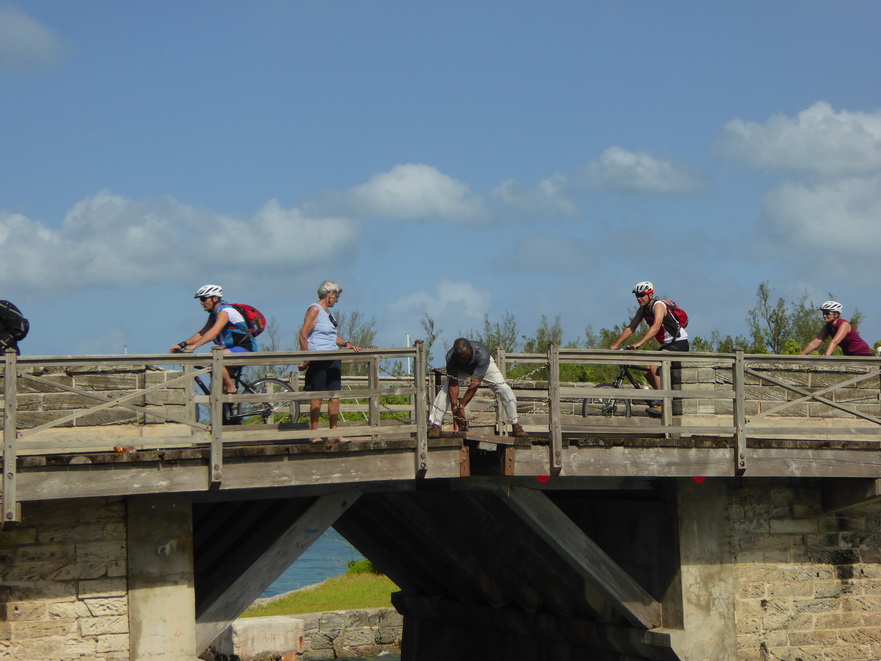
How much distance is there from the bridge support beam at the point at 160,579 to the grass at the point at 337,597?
13127 mm

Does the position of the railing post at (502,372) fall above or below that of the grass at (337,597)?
above

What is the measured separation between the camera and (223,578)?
1231 centimetres

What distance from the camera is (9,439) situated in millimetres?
10070

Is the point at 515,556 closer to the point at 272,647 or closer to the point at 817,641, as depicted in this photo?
the point at 817,641

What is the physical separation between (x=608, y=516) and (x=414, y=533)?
2.73 metres

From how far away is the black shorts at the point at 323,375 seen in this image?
11570 mm

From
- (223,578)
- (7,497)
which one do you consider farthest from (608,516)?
(7,497)

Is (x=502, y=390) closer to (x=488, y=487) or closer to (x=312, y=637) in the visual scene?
(x=488, y=487)

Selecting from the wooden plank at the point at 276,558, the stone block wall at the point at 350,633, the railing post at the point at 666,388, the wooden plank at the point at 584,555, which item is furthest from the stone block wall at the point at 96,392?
the stone block wall at the point at 350,633

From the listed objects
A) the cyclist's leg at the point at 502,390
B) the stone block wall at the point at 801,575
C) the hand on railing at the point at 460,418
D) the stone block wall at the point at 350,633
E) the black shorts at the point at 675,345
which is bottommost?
the stone block wall at the point at 350,633

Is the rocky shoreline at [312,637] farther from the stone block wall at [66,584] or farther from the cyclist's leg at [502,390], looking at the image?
the cyclist's leg at [502,390]

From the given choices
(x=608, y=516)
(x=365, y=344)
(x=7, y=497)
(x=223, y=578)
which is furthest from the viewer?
(x=365, y=344)

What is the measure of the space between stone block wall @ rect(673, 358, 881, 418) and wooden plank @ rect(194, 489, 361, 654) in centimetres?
397

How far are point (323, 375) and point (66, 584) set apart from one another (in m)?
2.94
